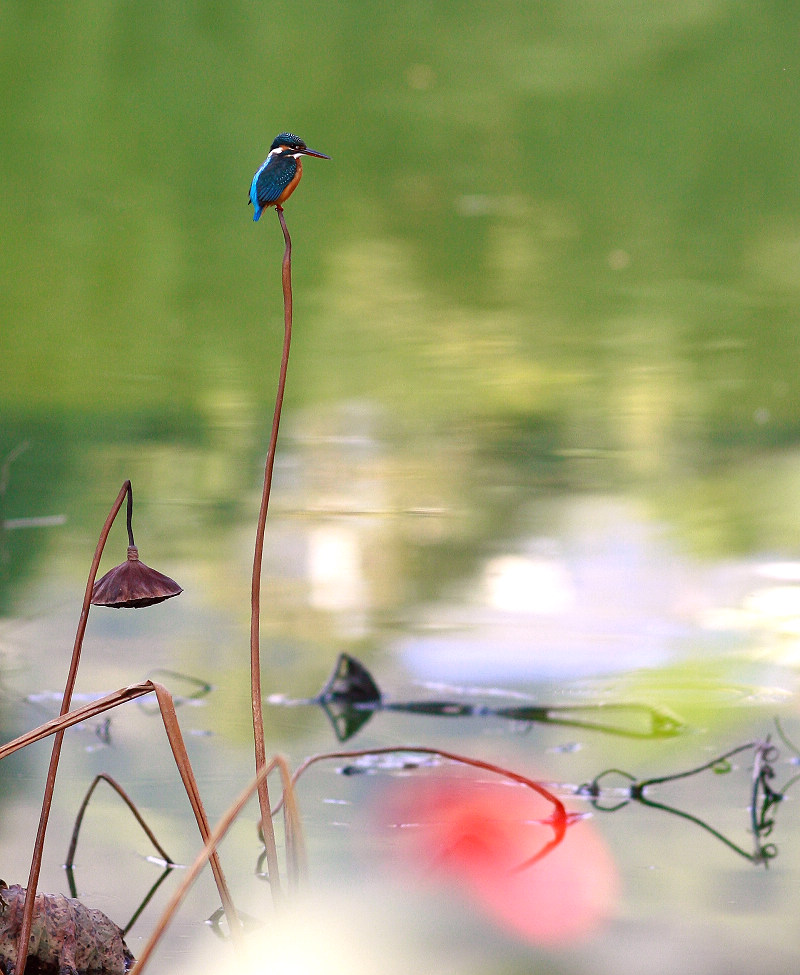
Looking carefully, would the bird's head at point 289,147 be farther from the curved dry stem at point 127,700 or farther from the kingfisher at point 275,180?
the curved dry stem at point 127,700

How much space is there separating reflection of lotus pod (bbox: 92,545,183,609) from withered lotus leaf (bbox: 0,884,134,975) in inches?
5.9

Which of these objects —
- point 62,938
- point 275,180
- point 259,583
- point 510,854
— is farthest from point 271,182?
point 510,854

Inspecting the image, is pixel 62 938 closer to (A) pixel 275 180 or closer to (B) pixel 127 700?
(B) pixel 127 700

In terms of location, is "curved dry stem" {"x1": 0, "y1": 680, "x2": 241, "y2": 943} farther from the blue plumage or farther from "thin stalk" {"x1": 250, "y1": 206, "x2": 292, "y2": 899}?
the blue plumage

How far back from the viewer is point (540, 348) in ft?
5.79

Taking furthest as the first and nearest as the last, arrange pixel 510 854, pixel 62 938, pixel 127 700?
1. pixel 510 854
2. pixel 62 938
3. pixel 127 700

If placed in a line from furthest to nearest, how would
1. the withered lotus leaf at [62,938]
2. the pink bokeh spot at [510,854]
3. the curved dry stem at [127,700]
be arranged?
the pink bokeh spot at [510,854], the withered lotus leaf at [62,938], the curved dry stem at [127,700]

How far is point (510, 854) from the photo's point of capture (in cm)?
72

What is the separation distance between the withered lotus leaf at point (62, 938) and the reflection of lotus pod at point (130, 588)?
0.15 metres

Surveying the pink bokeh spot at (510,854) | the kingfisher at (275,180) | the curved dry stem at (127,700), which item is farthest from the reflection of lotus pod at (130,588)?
the pink bokeh spot at (510,854)

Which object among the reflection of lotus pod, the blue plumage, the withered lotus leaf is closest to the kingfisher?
the blue plumage

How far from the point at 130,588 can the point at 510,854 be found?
393 mm

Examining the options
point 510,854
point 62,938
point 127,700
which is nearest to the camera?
point 127,700

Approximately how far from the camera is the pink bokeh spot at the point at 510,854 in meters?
0.65
